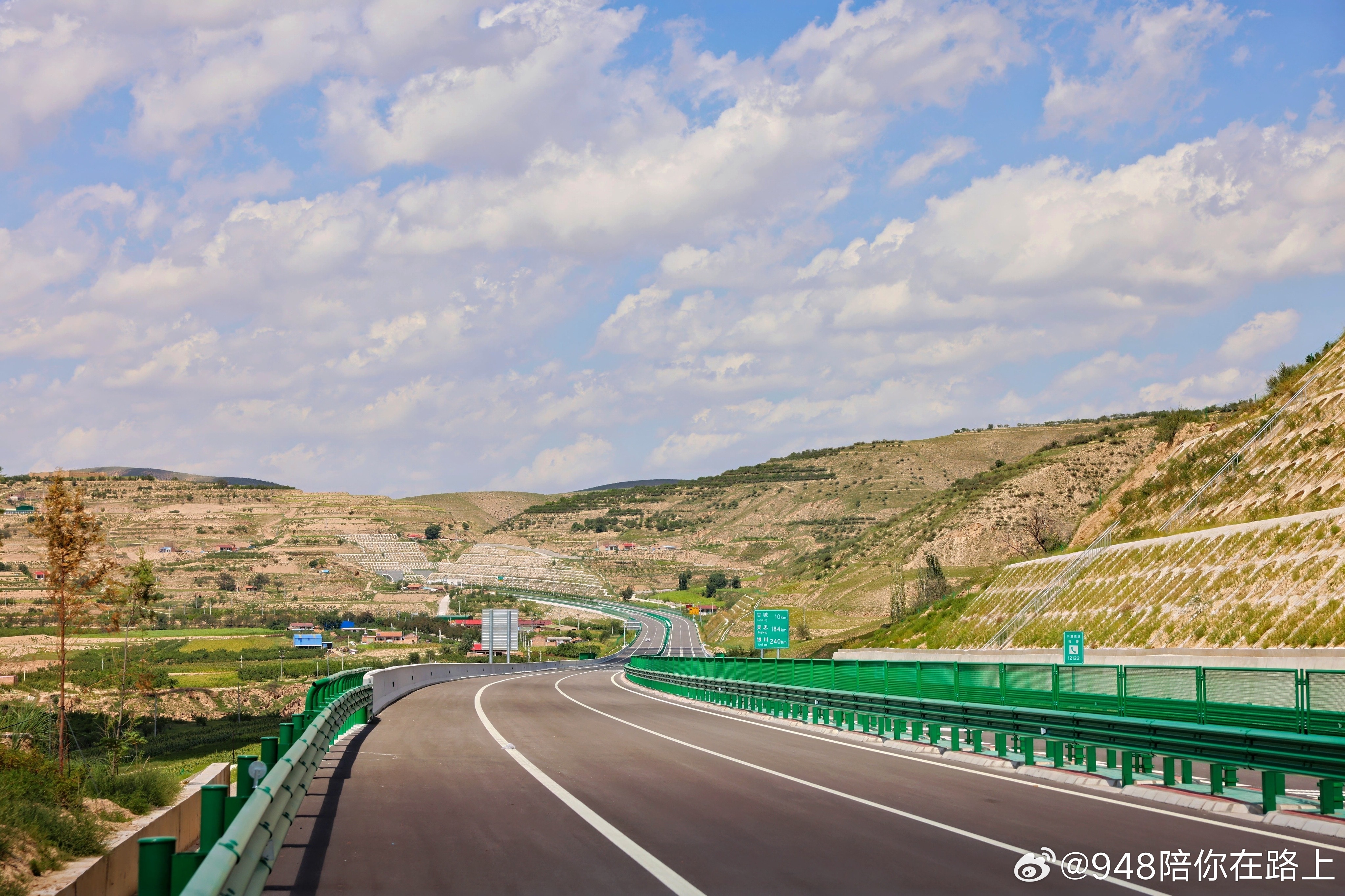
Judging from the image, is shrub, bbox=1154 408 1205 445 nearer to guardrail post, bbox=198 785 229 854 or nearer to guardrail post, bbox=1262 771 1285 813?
guardrail post, bbox=1262 771 1285 813

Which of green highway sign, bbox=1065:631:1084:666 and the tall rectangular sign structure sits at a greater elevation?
green highway sign, bbox=1065:631:1084:666

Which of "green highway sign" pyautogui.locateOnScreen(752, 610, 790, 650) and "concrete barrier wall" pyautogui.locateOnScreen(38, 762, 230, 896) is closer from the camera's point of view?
"concrete barrier wall" pyautogui.locateOnScreen(38, 762, 230, 896)

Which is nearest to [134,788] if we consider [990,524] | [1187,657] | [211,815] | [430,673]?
[211,815]

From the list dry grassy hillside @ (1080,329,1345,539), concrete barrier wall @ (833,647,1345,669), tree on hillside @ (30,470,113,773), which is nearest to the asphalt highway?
concrete barrier wall @ (833,647,1345,669)

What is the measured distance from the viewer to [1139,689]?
17.9m

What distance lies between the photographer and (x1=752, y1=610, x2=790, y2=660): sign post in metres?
47.4

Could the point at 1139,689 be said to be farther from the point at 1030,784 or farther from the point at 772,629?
the point at 772,629

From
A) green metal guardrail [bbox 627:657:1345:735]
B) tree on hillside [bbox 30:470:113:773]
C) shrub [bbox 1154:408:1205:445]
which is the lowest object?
green metal guardrail [bbox 627:657:1345:735]

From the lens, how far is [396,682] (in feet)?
144

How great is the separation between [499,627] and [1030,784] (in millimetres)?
93291

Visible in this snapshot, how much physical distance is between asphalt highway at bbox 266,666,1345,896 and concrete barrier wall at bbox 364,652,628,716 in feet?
48.6

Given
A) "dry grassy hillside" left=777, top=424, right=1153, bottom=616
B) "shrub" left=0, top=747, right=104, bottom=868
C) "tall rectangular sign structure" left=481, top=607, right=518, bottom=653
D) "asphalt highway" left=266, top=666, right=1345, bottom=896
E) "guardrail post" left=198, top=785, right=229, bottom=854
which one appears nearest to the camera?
"guardrail post" left=198, top=785, right=229, bottom=854

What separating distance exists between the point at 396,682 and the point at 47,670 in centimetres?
8351

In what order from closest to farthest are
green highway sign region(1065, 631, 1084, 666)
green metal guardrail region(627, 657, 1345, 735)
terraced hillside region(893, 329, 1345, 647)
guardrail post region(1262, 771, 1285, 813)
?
guardrail post region(1262, 771, 1285, 813) < green metal guardrail region(627, 657, 1345, 735) < terraced hillside region(893, 329, 1345, 647) < green highway sign region(1065, 631, 1084, 666)
